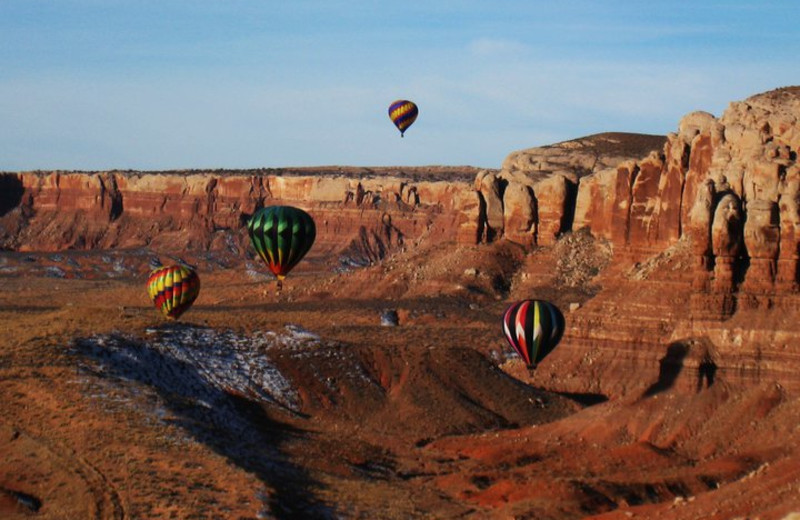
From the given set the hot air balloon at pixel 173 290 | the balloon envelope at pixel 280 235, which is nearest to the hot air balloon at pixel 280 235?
the balloon envelope at pixel 280 235

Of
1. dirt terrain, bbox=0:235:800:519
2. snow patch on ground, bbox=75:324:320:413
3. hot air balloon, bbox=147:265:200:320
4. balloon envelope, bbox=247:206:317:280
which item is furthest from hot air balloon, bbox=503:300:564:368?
hot air balloon, bbox=147:265:200:320

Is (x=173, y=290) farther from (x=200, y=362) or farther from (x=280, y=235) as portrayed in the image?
(x=200, y=362)

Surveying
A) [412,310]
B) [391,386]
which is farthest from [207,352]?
[412,310]

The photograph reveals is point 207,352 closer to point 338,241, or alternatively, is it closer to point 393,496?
point 393,496

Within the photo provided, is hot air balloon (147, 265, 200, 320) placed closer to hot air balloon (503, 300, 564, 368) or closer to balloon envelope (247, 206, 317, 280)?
balloon envelope (247, 206, 317, 280)

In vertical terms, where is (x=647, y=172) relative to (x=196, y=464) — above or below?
above

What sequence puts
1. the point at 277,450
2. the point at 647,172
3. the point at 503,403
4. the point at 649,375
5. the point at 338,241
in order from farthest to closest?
the point at 338,241 → the point at 647,172 → the point at 503,403 → the point at 649,375 → the point at 277,450
